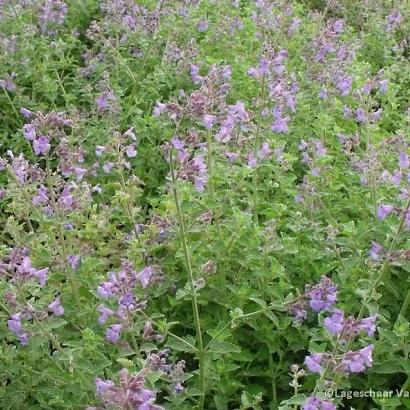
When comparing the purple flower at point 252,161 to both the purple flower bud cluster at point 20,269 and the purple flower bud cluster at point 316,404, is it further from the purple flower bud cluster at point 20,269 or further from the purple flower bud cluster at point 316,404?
the purple flower bud cluster at point 316,404

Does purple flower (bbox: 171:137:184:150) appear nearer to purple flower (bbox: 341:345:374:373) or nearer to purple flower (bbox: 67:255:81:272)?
purple flower (bbox: 67:255:81:272)

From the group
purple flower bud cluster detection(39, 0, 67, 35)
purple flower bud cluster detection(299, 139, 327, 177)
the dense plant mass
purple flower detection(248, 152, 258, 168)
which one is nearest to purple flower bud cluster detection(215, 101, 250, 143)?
the dense plant mass

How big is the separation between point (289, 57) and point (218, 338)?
11.2 ft

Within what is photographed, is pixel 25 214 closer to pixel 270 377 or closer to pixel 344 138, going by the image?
pixel 270 377

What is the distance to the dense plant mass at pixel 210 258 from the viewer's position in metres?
2.49

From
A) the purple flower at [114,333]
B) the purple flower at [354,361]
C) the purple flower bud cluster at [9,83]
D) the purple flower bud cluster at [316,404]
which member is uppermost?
the purple flower at [354,361]

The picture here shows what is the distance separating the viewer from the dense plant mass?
2.49 m

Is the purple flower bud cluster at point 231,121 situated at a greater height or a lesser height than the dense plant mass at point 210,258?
greater

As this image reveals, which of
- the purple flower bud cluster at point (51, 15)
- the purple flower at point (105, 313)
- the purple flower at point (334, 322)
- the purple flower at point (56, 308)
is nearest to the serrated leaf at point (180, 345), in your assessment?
the purple flower at point (105, 313)

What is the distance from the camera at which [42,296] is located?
108 inches

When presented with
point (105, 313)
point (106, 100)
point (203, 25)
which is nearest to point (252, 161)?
point (105, 313)

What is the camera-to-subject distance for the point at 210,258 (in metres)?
3.14

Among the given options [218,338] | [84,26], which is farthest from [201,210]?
[84,26]

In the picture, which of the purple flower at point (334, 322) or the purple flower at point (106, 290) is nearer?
the purple flower at point (334, 322)
